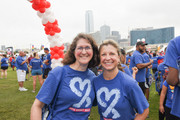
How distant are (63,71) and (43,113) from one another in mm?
483

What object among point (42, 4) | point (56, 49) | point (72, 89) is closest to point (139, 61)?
point (56, 49)

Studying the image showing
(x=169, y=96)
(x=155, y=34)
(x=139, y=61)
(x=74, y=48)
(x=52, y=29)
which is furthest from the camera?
(x=155, y=34)

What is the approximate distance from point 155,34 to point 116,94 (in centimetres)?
10852

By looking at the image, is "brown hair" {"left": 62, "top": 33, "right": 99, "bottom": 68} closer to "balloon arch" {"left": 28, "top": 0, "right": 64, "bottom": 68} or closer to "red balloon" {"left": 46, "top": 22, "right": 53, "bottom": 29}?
"balloon arch" {"left": 28, "top": 0, "right": 64, "bottom": 68}

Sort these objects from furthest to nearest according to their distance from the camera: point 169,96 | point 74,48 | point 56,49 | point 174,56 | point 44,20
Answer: point 56,49
point 44,20
point 169,96
point 74,48
point 174,56

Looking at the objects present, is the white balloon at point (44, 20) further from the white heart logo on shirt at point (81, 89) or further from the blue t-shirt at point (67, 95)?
the white heart logo on shirt at point (81, 89)

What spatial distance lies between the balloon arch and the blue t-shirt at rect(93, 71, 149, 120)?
1910 millimetres

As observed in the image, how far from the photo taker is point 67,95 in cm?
145

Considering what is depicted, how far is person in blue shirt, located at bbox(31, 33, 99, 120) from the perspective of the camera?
55.9 inches

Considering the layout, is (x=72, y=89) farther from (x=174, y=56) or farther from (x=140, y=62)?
(x=140, y=62)

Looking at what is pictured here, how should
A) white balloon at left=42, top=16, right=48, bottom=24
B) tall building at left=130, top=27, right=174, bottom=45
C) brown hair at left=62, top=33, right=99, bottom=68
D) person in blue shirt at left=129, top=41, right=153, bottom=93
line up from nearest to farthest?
brown hair at left=62, top=33, right=99, bottom=68 → white balloon at left=42, top=16, right=48, bottom=24 → person in blue shirt at left=129, top=41, right=153, bottom=93 → tall building at left=130, top=27, right=174, bottom=45

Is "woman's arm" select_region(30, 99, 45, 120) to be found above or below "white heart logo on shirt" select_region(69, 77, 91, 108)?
below

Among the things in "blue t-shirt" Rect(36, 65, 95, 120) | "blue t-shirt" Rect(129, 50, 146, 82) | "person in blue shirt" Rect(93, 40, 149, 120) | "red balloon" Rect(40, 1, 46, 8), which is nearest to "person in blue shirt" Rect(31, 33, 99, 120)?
"blue t-shirt" Rect(36, 65, 95, 120)

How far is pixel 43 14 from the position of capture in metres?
3.09
